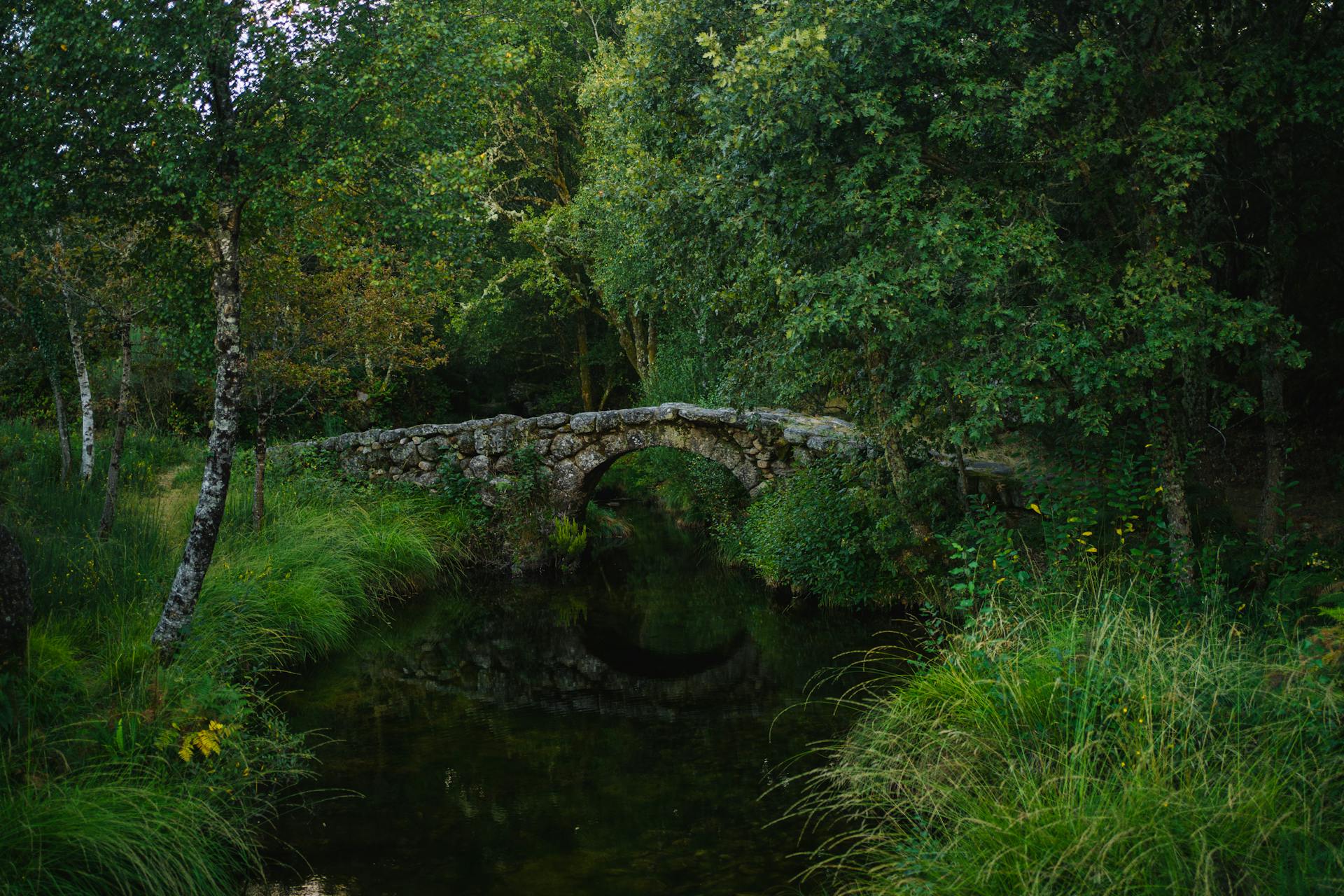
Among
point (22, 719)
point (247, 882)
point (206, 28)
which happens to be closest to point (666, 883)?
point (247, 882)

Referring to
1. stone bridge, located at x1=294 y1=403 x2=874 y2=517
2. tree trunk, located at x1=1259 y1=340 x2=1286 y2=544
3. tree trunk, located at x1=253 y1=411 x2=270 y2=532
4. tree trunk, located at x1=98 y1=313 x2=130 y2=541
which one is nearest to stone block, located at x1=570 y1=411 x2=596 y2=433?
stone bridge, located at x1=294 y1=403 x2=874 y2=517

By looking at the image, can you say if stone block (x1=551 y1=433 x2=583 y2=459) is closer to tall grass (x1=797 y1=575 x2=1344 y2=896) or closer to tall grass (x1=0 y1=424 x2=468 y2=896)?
tall grass (x1=0 y1=424 x2=468 y2=896)

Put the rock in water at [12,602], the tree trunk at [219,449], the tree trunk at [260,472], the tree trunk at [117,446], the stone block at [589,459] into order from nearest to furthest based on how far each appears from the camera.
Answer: the rock in water at [12,602] → the tree trunk at [219,449] → the tree trunk at [117,446] → the tree trunk at [260,472] → the stone block at [589,459]

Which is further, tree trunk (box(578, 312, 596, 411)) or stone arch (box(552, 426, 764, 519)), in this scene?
tree trunk (box(578, 312, 596, 411))

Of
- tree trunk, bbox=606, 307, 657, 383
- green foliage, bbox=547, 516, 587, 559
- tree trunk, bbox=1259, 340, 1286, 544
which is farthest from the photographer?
tree trunk, bbox=606, 307, 657, 383

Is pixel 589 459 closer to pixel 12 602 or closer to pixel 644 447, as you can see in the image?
pixel 644 447

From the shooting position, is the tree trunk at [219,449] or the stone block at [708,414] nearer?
the tree trunk at [219,449]

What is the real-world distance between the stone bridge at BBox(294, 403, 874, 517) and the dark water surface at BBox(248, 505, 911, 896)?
169cm

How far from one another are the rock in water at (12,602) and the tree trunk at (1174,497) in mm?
7193

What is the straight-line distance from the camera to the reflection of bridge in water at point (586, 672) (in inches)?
344

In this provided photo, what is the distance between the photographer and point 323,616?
9.82m

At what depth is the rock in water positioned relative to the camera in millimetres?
5090

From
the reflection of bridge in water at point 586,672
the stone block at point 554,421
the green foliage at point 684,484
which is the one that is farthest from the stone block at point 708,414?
the reflection of bridge in water at point 586,672

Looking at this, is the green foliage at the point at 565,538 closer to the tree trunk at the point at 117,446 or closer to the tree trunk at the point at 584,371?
the tree trunk at the point at 117,446
